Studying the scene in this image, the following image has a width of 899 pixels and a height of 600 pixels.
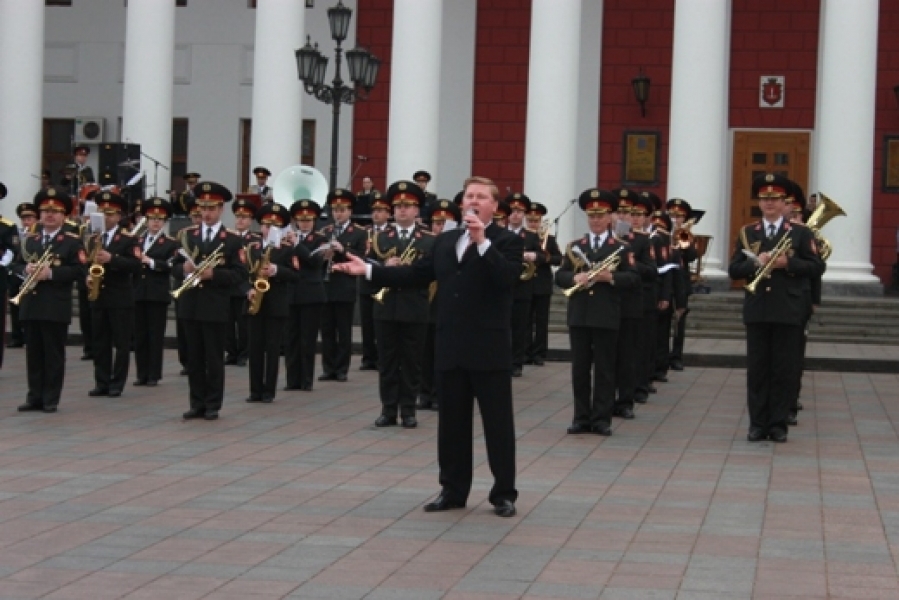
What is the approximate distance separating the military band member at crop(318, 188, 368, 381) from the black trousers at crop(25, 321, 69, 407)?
4.02 m

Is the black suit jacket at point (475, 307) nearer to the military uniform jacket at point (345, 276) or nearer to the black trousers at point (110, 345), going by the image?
the black trousers at point (110, 345)

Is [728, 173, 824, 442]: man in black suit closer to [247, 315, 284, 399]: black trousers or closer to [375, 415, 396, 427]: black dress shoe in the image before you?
[375, 415, 396, 427]: black dress shoe

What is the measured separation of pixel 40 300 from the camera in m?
14.8

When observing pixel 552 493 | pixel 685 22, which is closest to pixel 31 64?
pixel 685 22

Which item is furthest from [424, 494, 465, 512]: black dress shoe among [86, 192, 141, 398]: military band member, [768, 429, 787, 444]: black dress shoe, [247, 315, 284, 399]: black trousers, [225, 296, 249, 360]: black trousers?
[225, 296, 249, 360]: black trousers

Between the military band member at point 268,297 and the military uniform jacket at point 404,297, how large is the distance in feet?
5.85

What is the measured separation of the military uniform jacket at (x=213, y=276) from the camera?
14.6 meters

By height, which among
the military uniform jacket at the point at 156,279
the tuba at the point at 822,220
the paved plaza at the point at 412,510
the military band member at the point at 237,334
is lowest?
the paved plaza at the point at 412,510

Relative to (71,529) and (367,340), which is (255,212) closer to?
(367,340)

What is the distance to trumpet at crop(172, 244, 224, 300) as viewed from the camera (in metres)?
14.6

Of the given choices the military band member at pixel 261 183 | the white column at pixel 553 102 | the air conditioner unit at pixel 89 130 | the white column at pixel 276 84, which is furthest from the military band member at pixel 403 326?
the air conditioner unit at pixel 89 130

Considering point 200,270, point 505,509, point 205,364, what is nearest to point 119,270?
point 200,270

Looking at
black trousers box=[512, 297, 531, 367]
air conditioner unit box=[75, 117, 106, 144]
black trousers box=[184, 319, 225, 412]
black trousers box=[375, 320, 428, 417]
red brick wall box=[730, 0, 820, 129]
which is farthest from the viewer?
air conditioner unit box=[75, 117, 106, 144]

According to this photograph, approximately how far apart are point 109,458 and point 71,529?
283 centimetres
